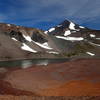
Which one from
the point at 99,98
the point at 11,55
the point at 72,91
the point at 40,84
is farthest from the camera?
the point at 11,55

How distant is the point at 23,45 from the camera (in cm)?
14838

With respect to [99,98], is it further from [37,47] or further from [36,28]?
[36,28]

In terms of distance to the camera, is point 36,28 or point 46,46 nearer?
point 46,46

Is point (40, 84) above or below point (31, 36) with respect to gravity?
below

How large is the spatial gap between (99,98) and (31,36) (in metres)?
153

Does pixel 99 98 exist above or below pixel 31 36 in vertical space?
below

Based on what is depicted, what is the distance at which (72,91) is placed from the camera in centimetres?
2161

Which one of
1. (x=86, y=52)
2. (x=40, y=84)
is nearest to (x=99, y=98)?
(x=40, y=84)

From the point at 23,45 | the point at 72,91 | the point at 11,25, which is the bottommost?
the point at 72,91

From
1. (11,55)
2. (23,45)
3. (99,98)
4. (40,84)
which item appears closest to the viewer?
(99,98)

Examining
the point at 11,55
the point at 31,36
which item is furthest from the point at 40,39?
the point at 11,55

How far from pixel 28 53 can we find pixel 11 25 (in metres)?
40.0

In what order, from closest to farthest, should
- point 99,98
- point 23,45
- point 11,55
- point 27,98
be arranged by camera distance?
point 99,98
point 27,98
point 11,55
point 23,45

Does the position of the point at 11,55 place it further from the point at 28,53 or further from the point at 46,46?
the point at 46,46
